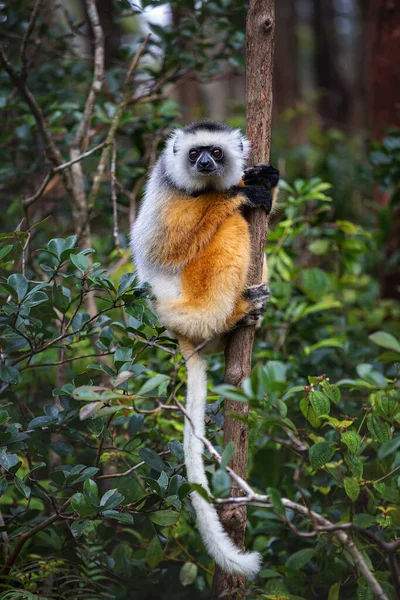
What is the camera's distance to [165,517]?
3096mm

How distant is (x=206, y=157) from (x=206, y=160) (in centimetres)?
3

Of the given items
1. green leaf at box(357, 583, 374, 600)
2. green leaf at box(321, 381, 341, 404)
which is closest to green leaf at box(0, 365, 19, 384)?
green leaf at box(321, 381, 341, 404)

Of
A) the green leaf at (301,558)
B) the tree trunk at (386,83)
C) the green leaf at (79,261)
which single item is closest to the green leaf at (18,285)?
the green leaf at (79,261)

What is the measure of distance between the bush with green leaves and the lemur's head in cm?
84

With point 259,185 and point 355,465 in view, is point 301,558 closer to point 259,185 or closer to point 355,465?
point 355,465

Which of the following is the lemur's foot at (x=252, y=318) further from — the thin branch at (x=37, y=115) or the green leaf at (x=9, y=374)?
the thin branch at (x=37, y=115)

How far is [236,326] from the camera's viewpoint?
145 inches

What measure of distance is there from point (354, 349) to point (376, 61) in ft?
12.7

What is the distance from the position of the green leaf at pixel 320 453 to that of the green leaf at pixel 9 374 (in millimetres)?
1516

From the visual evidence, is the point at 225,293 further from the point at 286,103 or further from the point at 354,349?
the point at 286,103

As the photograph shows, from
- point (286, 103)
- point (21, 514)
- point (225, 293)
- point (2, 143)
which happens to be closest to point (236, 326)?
point (225, 293)

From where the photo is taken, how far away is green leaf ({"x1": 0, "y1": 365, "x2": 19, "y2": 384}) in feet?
10.3

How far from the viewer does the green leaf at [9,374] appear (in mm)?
3131

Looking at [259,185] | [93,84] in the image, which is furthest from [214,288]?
[93,84]
